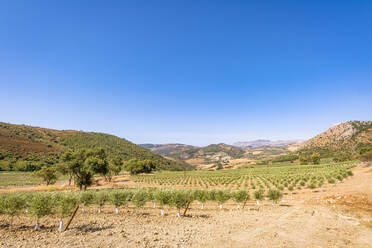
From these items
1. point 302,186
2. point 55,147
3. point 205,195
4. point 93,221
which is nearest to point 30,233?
point 93,221

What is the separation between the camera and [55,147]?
389 ft

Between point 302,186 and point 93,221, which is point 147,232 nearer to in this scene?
point 93,221

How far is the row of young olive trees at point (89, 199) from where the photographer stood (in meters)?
14.0

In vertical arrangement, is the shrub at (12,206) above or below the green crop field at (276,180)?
above

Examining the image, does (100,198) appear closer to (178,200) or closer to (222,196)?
(178,200)

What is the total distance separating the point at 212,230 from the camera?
14570mm

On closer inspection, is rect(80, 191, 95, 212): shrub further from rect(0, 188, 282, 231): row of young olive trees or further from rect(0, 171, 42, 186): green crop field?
rect(0, 171, 42, 186): green crop field

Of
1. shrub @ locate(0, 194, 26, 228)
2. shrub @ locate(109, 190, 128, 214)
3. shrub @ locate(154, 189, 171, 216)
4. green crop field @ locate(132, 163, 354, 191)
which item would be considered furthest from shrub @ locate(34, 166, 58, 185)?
shrub @ locate(154, 189, 171, 216)

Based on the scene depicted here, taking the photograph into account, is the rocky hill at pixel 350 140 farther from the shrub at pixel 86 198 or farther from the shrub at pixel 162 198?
the shrub at pixel 86 198

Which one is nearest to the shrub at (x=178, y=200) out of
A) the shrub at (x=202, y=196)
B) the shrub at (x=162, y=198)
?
the shrub at (x=162, y=198)

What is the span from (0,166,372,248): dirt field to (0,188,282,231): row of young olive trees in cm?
132

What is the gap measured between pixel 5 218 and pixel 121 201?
11.0 meters

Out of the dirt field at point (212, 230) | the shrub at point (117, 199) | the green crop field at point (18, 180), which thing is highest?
the shrub at point (117, 199)

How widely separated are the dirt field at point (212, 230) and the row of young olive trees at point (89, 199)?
4.32ft
